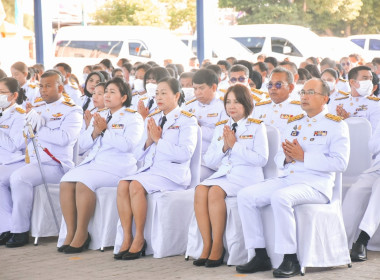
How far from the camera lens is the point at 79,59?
23.5m

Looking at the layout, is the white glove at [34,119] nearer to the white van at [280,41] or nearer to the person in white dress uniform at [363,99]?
the person in white dress uniform at [363,99]

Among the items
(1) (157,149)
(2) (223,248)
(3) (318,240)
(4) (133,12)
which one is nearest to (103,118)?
(1) (157,149)

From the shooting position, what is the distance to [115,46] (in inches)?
935

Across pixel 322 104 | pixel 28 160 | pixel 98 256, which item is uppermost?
pixel 322 104

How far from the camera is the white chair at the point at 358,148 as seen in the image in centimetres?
689

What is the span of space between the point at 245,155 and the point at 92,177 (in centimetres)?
139

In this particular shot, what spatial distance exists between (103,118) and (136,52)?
1611 centimetres

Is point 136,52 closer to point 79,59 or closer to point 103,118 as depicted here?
point 79,59

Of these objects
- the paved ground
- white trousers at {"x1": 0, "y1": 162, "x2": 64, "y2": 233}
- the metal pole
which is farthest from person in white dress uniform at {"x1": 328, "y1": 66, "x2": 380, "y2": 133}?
the metal pole

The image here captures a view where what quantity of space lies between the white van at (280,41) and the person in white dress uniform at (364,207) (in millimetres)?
16683

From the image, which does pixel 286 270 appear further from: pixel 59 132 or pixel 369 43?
pixel 369 43

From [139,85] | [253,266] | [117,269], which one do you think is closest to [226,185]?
[253,266]

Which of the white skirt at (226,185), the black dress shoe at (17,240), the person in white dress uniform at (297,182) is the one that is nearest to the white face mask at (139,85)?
the black dress shoe at (17,240)

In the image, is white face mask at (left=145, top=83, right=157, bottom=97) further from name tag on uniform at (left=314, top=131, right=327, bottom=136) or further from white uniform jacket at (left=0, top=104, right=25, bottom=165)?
name tag on uniform at (left=314, top=131, right=327, bottom=136)
